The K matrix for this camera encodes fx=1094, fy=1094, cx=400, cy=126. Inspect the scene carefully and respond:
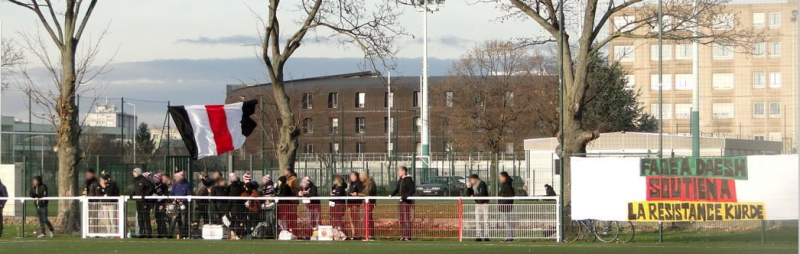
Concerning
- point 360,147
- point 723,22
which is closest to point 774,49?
point 723,22

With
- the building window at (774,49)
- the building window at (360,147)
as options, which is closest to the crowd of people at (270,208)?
the building window at (774,49)

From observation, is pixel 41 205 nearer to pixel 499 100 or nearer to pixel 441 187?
pixel 441 187

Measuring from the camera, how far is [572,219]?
22.2 m

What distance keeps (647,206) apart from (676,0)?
707 centimetres

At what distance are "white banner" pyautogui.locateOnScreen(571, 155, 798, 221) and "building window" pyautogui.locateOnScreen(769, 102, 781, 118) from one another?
9.44 m

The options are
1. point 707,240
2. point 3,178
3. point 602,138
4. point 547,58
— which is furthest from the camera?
point 547,58

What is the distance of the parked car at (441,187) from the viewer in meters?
51.2

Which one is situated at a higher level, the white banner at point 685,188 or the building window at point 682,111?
the building window at point 682,111

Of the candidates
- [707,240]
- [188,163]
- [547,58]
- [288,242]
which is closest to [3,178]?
[188,163]

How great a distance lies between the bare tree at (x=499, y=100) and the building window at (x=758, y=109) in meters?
25.3

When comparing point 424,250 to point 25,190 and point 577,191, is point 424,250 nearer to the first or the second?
point 577,191

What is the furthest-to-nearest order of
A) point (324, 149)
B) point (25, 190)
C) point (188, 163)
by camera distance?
1. point (324, 149)
2. point (25, 190)
3. point (188, 163)

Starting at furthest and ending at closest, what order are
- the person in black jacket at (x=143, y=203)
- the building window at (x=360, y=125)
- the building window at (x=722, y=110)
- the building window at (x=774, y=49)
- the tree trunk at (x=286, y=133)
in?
the building window at (x=360, y=125)
the building window at (x=722, y=110)
the building window at (x=774, y=49)
the tree trunk at (x=286, y=133)
the person in black jacket at (x=143, y=203)

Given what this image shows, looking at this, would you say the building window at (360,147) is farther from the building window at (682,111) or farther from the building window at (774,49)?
the building window at (774,49)
